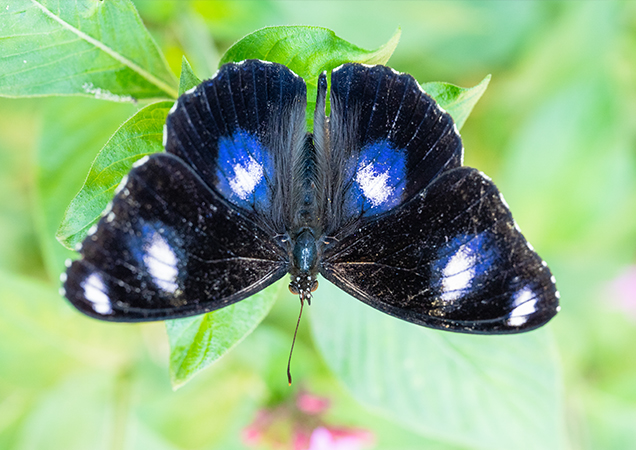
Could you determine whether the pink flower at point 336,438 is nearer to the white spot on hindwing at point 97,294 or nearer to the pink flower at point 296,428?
the pink flower at point 296,428

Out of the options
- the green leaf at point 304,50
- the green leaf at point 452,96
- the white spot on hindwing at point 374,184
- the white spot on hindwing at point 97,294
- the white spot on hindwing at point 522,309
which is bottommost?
the white spot on hindwing at point 97,294

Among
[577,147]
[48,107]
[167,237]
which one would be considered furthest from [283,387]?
[577,147]

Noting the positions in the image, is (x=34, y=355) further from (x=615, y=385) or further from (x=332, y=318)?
(x=615, y=385)

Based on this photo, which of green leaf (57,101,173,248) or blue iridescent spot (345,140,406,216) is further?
blue iridescent spot (345,140,406,216)

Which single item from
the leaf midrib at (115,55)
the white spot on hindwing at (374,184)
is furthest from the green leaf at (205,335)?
the leaf midrib at (115,55)

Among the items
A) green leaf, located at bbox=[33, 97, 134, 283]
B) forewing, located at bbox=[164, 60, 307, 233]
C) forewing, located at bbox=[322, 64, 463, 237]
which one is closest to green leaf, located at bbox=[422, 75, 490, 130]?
forewing, located at bbox=[322, 64, 463, 237]

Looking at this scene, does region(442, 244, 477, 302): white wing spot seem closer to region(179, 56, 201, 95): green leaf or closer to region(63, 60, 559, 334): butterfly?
region(63, 60, 559, 334): butterfly
